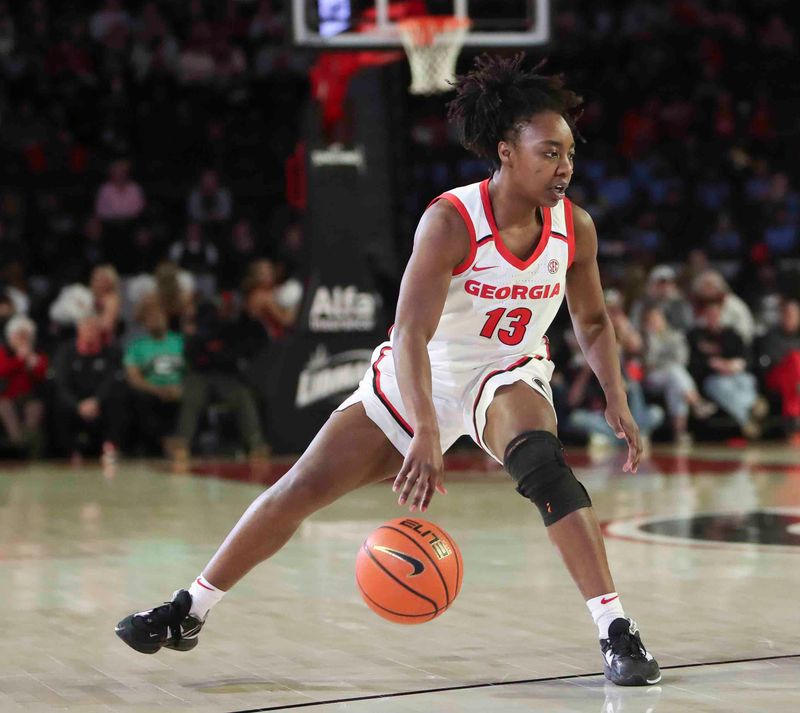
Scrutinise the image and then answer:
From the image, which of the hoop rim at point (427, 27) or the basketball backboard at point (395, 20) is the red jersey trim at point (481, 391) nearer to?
the basketball backboard at point (395, 20)

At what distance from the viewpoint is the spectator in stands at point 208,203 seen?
682 inches

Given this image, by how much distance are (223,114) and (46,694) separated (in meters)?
15.2

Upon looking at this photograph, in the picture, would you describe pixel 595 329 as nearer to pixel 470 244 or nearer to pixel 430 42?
pixel 470 244

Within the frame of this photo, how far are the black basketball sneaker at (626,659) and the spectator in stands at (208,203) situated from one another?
13348 mm

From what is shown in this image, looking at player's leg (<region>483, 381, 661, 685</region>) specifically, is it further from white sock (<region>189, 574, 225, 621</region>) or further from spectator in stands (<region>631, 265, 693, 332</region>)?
spectator in stands (<region>631, 265, 693, 332</region>)

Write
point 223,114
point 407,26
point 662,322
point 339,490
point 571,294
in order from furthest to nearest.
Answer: point 223,114 → point 662,322 → point 407,26 → point 571,294 → point 339,490

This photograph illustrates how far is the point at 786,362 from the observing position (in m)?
15.4

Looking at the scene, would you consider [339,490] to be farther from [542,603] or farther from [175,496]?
[175,496]

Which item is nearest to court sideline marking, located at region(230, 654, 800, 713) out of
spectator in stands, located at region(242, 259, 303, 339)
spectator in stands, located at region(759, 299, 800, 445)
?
spectator in stands, located at region(242, 259, 303, 339)

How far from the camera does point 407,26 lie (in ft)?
39.9

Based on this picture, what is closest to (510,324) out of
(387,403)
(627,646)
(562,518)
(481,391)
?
(481,391)

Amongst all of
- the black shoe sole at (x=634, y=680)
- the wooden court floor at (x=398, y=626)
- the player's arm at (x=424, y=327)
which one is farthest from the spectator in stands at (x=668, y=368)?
the black shoe sole at (x=634, y=680)

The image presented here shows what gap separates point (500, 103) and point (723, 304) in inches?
436

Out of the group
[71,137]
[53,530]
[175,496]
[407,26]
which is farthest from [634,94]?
[53,530]
